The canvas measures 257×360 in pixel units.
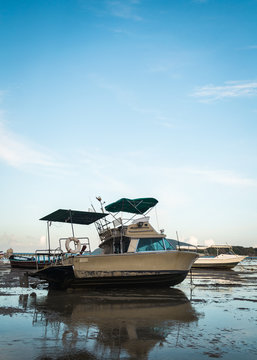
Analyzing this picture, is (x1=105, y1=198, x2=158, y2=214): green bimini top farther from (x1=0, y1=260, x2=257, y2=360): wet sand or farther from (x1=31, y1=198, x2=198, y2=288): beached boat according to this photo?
(x1=0, y1=260, x2=257, y2=360): wet sand

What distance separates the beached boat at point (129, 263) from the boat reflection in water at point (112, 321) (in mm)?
1058

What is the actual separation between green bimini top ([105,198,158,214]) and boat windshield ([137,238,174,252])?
1.58 metres

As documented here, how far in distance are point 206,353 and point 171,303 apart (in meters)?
5.64

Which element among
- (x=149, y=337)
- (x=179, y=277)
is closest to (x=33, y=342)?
(x=149, y=337)

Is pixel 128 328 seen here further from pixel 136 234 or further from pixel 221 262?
pixel 221 262

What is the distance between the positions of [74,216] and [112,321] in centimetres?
854

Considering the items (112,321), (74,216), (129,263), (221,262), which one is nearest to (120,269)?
(129,263)

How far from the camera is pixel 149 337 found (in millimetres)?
6496

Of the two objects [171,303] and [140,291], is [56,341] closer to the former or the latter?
[171,303]

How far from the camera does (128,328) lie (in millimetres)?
7281

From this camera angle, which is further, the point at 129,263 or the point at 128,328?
the point at 129,263

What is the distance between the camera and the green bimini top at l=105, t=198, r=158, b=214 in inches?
611

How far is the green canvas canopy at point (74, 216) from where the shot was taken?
15.0 metres

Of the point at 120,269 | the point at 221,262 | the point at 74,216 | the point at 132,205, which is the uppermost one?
the point at 132,205
